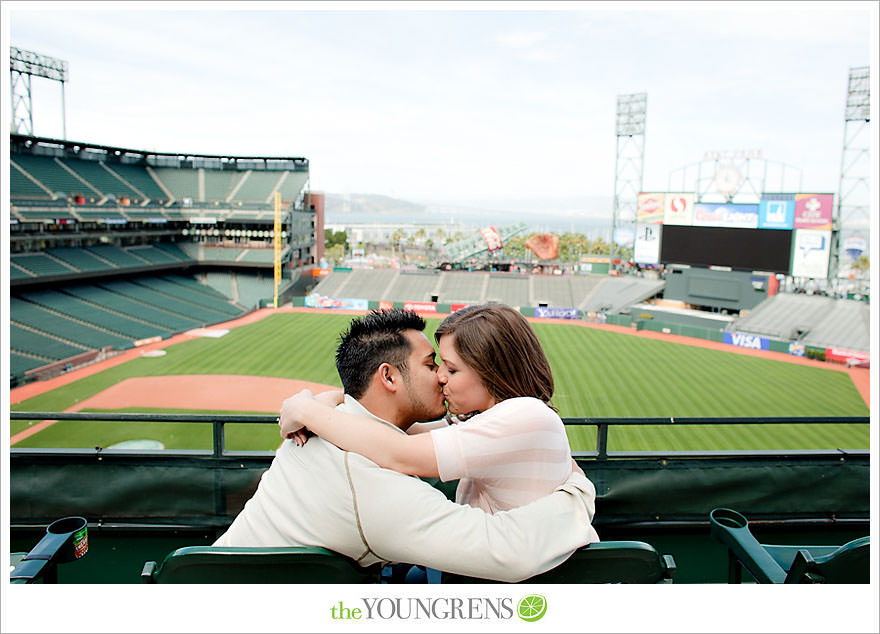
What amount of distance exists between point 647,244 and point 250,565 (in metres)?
36.3

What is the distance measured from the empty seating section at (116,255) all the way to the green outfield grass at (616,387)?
10.0m

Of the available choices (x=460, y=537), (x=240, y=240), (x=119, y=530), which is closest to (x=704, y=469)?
(x=460, y=537)

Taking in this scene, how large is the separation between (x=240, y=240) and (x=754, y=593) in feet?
145

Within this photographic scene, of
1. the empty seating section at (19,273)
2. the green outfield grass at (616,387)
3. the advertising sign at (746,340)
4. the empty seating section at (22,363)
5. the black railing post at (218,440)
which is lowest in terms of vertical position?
the green outfield grass at (616,387)

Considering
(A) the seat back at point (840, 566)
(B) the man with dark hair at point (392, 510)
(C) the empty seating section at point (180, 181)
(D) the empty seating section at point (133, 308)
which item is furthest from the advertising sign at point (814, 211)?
(C) the empty seating section at point (180, 181)

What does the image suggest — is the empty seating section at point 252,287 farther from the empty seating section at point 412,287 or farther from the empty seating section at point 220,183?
the empty seating section at point 412,287

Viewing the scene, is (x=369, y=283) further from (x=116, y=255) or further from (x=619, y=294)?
(x=619, y=294)

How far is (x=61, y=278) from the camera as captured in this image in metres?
29.1

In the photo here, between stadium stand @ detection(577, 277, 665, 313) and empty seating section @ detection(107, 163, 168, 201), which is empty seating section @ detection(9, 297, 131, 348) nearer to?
empty seating section @ detection(107, 163, 168, 201)

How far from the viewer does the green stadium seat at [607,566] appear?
1583mm

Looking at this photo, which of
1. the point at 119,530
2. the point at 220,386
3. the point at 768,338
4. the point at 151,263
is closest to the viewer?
the point at 119,530

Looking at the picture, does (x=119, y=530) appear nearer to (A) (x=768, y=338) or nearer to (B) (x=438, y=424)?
(B) (x=438, y=424)

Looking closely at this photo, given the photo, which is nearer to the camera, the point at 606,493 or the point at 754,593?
the point at 754,593

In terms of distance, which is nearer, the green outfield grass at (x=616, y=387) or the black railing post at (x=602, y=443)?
the black railing post at (x=602, y=443)
